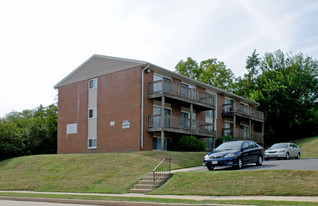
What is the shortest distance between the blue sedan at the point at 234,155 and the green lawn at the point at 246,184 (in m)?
1.99

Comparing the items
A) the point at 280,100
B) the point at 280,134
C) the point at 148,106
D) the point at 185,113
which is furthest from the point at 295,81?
the point at 148,106

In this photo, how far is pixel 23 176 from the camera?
2211 cm

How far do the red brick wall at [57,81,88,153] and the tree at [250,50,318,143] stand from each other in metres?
23.7

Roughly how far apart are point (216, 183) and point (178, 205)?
11.0 ft

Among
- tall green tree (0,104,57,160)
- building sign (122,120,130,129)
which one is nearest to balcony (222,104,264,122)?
building sign (122,120,130,129)

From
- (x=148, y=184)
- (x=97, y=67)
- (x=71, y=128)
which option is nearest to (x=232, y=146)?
(x=148, y=184)

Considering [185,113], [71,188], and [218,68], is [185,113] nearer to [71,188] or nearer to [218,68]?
[71,188]

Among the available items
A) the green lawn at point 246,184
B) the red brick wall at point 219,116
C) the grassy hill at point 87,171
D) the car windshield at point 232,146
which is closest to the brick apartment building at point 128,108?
the red brick wall at point 219,116

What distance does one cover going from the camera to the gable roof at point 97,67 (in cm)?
2798

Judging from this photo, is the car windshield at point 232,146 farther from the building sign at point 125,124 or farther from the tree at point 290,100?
the tree at point 290,100

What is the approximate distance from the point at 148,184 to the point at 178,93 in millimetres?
12308

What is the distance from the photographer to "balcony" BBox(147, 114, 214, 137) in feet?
85.0

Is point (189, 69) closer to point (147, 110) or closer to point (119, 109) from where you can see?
point (119, 109)

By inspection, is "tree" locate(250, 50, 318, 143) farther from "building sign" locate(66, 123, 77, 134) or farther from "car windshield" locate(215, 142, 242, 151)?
"car windshield" locate(215, 142, 242, 151)
